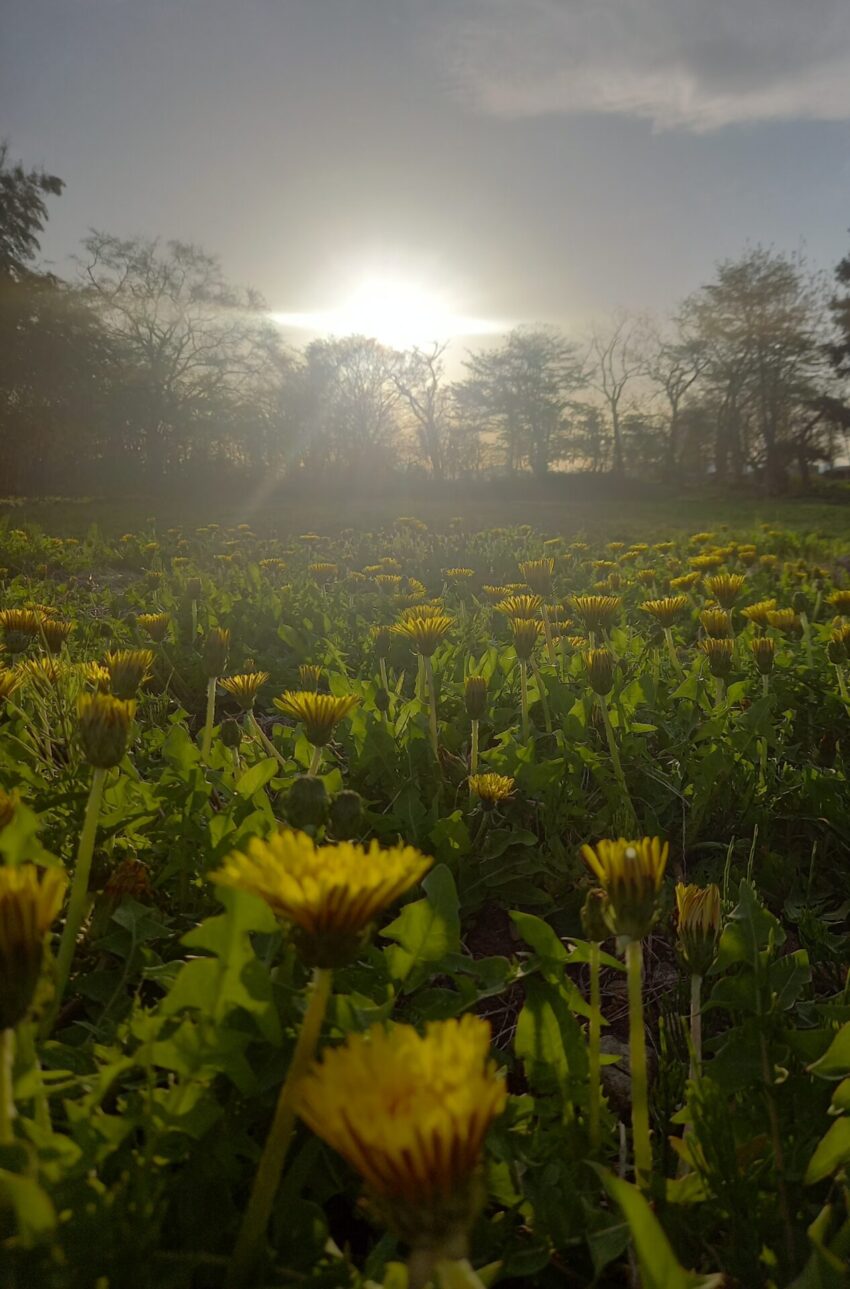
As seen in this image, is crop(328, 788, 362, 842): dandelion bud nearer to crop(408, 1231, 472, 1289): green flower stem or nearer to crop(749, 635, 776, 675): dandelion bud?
crop(408, 1231, 472, 1289): green flower stem

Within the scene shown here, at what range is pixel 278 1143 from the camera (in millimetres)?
653

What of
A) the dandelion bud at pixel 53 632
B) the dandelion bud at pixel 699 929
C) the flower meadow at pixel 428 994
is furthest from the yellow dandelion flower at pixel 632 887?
the dandelion bud at pixel 53 632

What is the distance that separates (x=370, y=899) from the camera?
2.13ft

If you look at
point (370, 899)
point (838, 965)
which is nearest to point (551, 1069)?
point (370, 899)

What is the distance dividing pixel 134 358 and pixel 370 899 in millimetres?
30360

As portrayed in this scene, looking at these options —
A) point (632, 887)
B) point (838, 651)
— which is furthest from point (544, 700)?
point (632, 887)

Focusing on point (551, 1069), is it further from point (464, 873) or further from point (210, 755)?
point (210, 755)

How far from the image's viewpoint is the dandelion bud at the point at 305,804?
1.09m

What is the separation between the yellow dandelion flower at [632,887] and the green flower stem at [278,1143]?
337mm

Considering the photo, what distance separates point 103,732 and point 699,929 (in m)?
0.89

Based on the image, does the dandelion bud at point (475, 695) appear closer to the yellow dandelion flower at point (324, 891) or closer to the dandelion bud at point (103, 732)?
the dandelion bud at point (103, 732)

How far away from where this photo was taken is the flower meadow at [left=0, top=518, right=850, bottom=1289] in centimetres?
61

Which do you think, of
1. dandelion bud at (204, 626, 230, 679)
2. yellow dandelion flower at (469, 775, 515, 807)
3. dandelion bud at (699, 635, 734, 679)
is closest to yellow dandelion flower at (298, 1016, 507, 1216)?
yellow dandelion flower at (469, 775, 515, 807)

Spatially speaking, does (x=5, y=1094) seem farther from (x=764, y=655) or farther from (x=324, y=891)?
(x=764, y=655)
